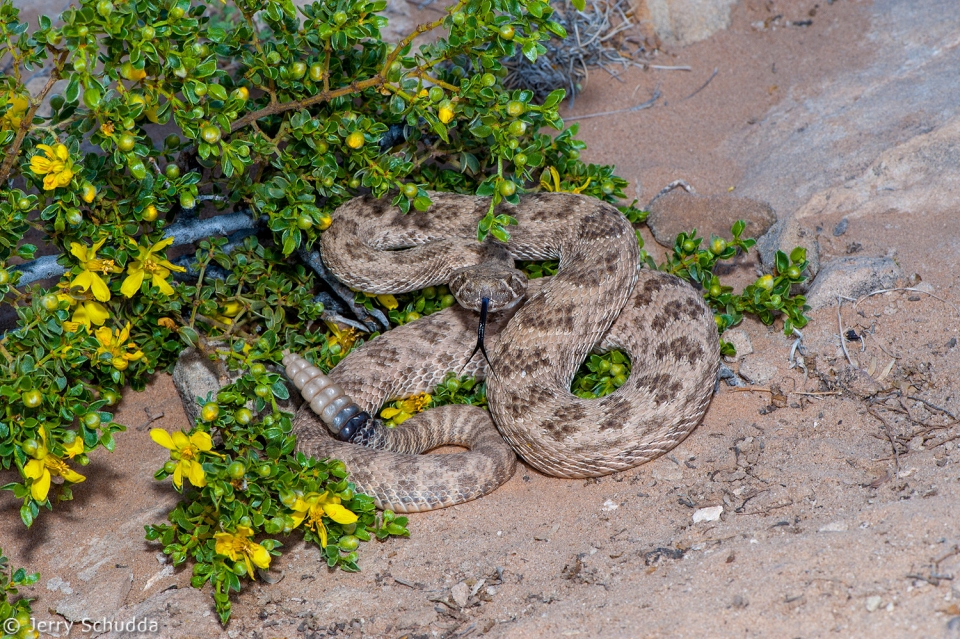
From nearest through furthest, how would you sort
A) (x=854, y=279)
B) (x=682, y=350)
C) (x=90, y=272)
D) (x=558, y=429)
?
1. (x=90, y=272)
2. (x=558, y=429)
3. (x=682, y=350)
4. (x=854, y=279)

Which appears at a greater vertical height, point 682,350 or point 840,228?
point 840,228

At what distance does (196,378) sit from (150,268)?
2.92 ft

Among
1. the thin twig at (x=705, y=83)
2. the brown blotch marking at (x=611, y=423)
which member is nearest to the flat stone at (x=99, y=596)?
the brown blotch marking at (x=611, y=423)

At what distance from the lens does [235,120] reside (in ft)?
14.8

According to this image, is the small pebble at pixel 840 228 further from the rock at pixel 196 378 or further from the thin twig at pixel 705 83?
the rock at pixel 196 378

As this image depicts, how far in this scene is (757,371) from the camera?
4.72 metres

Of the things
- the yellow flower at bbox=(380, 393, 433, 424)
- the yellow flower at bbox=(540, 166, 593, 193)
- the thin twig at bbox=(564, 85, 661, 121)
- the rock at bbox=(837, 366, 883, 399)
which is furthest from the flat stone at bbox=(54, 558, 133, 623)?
the thin twig at bbox=(564, 85, 661, 121)

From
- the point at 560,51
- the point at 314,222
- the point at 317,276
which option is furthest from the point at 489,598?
the point at 560,51

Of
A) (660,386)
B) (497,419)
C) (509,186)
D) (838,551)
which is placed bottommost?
(497,419)

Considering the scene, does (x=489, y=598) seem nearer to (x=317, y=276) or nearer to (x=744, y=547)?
(x=744, y=547)

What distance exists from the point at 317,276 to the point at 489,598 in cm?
276

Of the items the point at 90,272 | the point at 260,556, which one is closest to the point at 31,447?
the point at 90,272

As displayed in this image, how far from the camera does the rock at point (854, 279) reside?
15.6 feet

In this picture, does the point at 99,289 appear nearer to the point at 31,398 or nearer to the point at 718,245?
the point at 31,398
